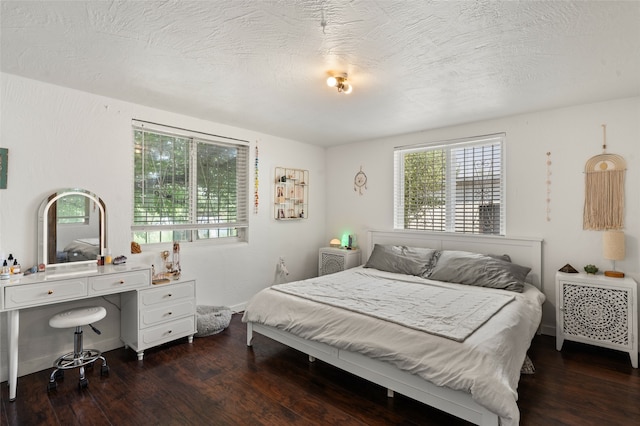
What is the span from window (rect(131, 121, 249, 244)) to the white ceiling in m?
0.54

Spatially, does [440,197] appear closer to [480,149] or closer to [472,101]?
[480,149]

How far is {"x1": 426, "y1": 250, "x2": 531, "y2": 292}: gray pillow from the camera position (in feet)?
10.5

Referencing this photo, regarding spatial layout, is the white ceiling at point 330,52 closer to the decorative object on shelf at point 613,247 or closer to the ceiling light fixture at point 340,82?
the ceiling light fixture at point 340,82

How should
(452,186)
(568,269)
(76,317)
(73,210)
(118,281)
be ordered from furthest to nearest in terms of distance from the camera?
(452,186) → (568,269) → (73,210) → (118,281) → (76,317)

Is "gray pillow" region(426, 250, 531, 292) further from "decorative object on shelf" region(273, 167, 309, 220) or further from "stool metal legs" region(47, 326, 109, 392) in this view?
"stool metal legs" region(47, 326, 109, 392)

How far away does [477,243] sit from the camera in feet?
12.8

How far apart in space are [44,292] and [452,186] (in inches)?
170

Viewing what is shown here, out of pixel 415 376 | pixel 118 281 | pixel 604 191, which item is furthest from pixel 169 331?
pixel 604 191

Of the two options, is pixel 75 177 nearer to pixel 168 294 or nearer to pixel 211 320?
pixel 168 294

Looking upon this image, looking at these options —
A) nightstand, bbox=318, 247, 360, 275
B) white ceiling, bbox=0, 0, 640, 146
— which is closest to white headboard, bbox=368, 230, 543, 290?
nightstand, bbox=318, 247, 360, 275

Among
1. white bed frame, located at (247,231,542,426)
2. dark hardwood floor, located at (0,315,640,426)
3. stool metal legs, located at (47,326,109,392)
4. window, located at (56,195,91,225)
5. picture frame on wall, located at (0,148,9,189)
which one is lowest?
dark hardwood floor, located at (0,315,640,426)

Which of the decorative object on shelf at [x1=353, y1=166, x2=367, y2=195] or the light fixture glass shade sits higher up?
the decorative object on shelf at [x1=353, y1=166, x2=367, y2=195]

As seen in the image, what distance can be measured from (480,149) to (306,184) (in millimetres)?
2527

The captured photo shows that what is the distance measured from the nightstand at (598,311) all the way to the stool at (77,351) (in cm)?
412
